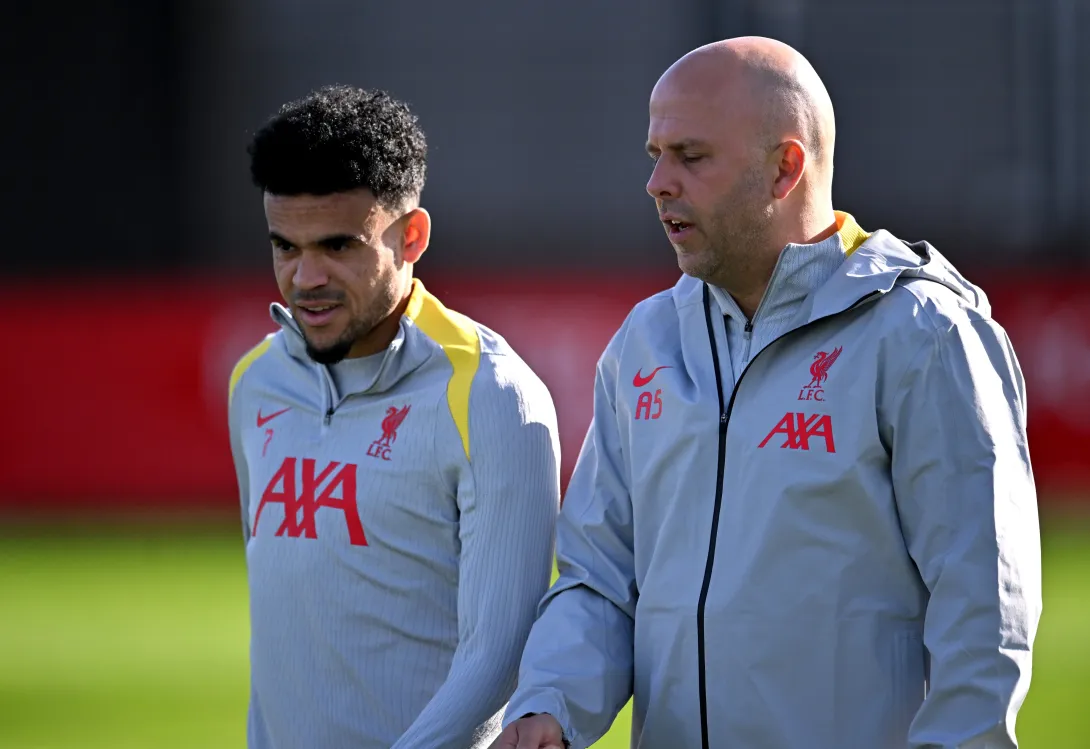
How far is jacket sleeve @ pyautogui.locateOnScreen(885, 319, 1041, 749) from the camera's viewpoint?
6.91 feet

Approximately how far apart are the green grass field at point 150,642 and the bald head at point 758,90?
344 centimetres

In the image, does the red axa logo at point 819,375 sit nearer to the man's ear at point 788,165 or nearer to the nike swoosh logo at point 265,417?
the man's ear at point 788,165

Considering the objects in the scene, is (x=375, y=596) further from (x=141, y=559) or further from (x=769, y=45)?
(x=141, y=559)

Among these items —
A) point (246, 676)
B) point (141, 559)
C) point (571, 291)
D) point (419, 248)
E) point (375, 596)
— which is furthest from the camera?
point (571, 291)

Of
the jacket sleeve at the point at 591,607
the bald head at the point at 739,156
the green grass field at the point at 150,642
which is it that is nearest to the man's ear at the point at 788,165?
the bald head at the point at 739,156

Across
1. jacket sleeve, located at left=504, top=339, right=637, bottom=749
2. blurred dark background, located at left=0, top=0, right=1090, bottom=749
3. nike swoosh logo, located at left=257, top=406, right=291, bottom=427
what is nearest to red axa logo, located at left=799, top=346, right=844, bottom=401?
jacket sleeve, located at left=504, top=339, right=637, bottom=749

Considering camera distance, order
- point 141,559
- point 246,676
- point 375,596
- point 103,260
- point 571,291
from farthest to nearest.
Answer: point 103,260
point 571,291
point 141,559
point 246,676
point 375,596

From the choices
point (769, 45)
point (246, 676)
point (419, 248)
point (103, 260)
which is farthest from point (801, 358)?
point (103, 260)

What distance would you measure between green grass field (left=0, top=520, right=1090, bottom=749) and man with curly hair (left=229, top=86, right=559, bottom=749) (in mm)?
2851

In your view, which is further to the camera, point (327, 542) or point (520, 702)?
point (327, 542)

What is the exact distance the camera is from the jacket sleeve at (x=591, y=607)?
2379 millimetres

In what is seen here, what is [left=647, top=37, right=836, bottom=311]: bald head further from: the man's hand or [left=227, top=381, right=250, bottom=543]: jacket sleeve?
[left=227, top=381, right=250, bottom=543]: jacket sleeve

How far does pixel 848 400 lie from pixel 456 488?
2.46 feet

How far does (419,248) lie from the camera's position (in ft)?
9.47
